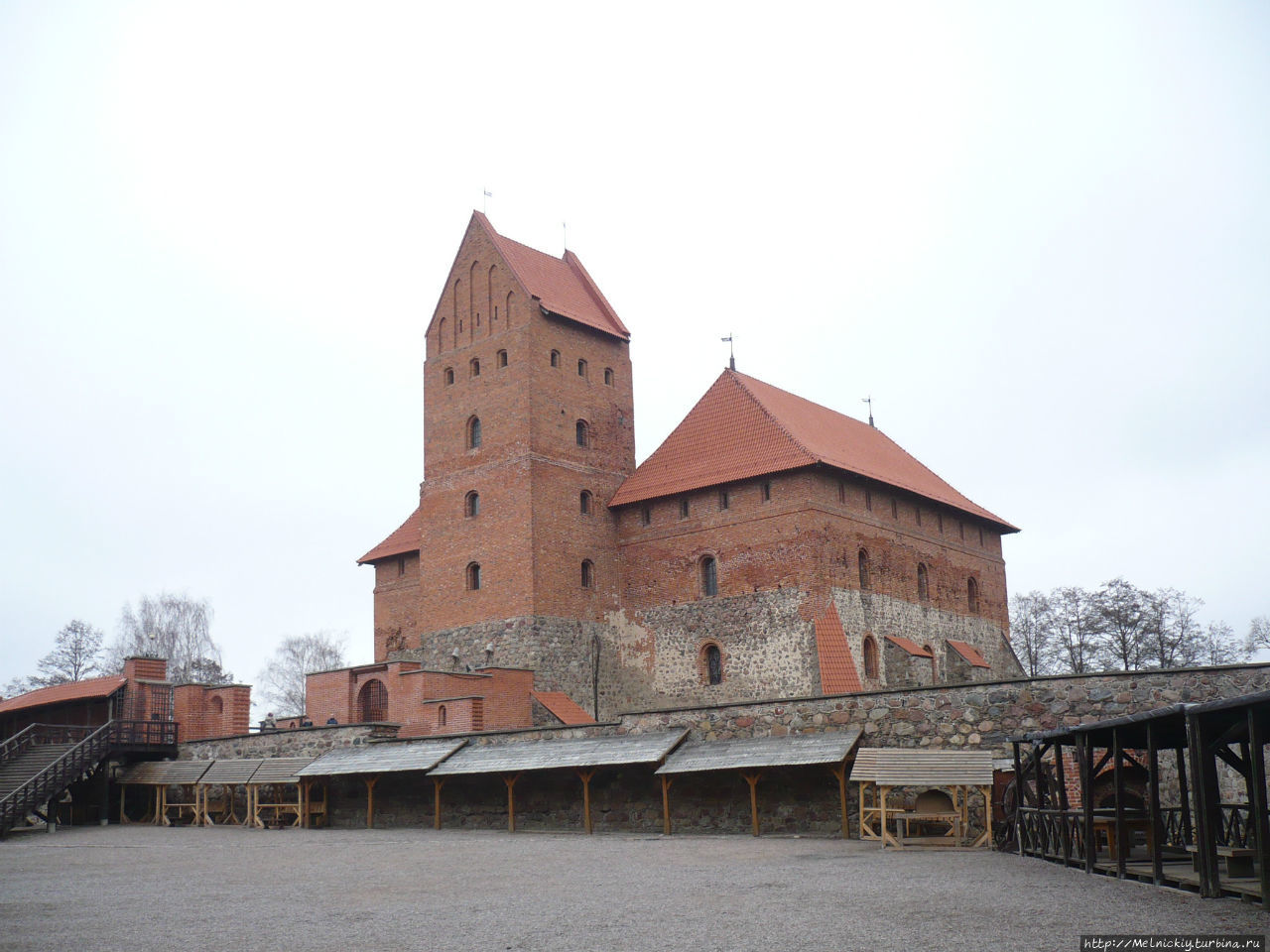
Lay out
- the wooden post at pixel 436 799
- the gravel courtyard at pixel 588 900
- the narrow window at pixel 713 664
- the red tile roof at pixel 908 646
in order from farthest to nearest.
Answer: the narrow window at pixel 713 664
the red tile roof at pixel 908 646
the wooden post at pixel 436 799
the gravel courtyard at pixel 588 900

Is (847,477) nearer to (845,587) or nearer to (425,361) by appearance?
(845,587)

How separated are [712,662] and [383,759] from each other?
31.4 feet

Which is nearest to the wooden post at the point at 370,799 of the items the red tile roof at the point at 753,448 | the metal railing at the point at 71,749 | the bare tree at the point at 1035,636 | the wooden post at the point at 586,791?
the wooden post at the point at 586,791

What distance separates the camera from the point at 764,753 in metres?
19.4

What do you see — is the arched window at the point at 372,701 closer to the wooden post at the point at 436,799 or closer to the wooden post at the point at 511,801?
the wooden post at the point at 436,799

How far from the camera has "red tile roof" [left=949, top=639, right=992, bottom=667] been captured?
3331 centimetres

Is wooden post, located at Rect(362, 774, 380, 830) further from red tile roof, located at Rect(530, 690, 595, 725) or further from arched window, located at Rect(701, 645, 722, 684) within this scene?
arched window, located at Rect(701, 645, 722, 684)

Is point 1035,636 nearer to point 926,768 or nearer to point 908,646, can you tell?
point 908,646

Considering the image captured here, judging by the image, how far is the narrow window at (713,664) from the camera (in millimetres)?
30531

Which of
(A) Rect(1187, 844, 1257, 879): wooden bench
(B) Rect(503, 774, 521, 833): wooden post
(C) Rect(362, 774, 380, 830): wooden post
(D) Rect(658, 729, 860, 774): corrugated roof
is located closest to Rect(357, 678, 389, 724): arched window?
(C) Rect(362, 774, 380, 830): wooden post

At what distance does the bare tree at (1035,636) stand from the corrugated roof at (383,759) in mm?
34774

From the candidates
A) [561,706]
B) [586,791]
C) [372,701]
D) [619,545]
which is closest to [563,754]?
[586,791]

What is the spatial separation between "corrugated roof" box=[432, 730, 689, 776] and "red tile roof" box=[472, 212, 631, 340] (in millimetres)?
14257

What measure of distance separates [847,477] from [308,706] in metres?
15.1
